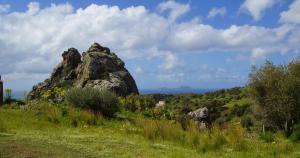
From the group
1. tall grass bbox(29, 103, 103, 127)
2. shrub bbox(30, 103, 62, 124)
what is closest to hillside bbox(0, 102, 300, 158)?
tall grass bbox(29, 103, 103, 127)

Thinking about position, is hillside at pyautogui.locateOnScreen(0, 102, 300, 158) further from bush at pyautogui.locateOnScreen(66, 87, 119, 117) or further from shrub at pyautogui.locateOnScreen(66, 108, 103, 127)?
bush at pyautogui.locateOnScreen(66, 87, 119, 117)

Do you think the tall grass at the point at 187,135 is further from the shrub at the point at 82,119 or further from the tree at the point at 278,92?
the tree at the point at 278,92

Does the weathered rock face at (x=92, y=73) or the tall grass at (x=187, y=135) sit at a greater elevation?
the weathered rock face at (x=92, y=73)

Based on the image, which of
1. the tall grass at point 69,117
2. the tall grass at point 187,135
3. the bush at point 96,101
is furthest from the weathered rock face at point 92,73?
the tall grass at point 187,135

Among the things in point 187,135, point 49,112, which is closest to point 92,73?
point 49,112

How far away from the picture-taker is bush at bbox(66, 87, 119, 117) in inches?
1051

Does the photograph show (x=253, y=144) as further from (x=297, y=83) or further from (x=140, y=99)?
(x=140, y=99)

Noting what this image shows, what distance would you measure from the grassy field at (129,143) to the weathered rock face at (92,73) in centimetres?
1624

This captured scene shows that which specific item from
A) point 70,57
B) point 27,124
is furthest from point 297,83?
point 70,57

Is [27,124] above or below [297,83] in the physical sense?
below

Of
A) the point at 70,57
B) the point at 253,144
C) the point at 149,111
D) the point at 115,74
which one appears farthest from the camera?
the point at 70,57

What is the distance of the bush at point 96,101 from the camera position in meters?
26.7

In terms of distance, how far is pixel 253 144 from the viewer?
53.8ft

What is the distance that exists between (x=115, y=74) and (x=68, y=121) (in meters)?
16.1
